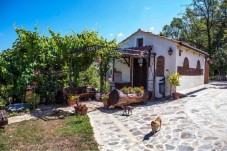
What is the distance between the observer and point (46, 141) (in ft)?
19.6

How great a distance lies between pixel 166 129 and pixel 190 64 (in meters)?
9.98

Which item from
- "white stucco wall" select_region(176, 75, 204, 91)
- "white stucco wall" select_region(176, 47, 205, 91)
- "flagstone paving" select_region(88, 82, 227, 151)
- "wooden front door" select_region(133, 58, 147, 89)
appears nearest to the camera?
"flagstone paving" select_region(88, 82, 227, 151)

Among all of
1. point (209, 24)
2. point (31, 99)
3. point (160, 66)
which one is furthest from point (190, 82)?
point (209, 24)

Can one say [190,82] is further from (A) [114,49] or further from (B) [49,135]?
(B) [49,135]

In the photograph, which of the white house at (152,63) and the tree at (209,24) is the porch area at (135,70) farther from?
the tree at (209,24)

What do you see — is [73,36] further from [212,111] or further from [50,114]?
[212,111]

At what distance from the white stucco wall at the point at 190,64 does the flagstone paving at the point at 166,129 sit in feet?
14.8

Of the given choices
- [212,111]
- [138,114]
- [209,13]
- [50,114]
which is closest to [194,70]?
[212,111]

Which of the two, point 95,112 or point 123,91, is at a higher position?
point 123,91

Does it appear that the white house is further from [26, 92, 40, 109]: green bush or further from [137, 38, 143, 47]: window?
[26, 92, 40, 109]: green bush

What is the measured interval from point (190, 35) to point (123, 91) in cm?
3103

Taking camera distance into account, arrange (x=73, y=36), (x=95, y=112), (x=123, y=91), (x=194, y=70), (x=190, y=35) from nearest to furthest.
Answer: (x=95, y=112) < (x=123, y=91) < (x=73, y=36) < (x=194, y=70) < (x=190, y=35)

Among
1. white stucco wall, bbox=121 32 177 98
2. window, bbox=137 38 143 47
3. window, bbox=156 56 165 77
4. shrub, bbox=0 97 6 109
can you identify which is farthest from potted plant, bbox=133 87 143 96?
shrub, bbox=0 97 6 109

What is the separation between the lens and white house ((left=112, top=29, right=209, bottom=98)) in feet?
42.1
